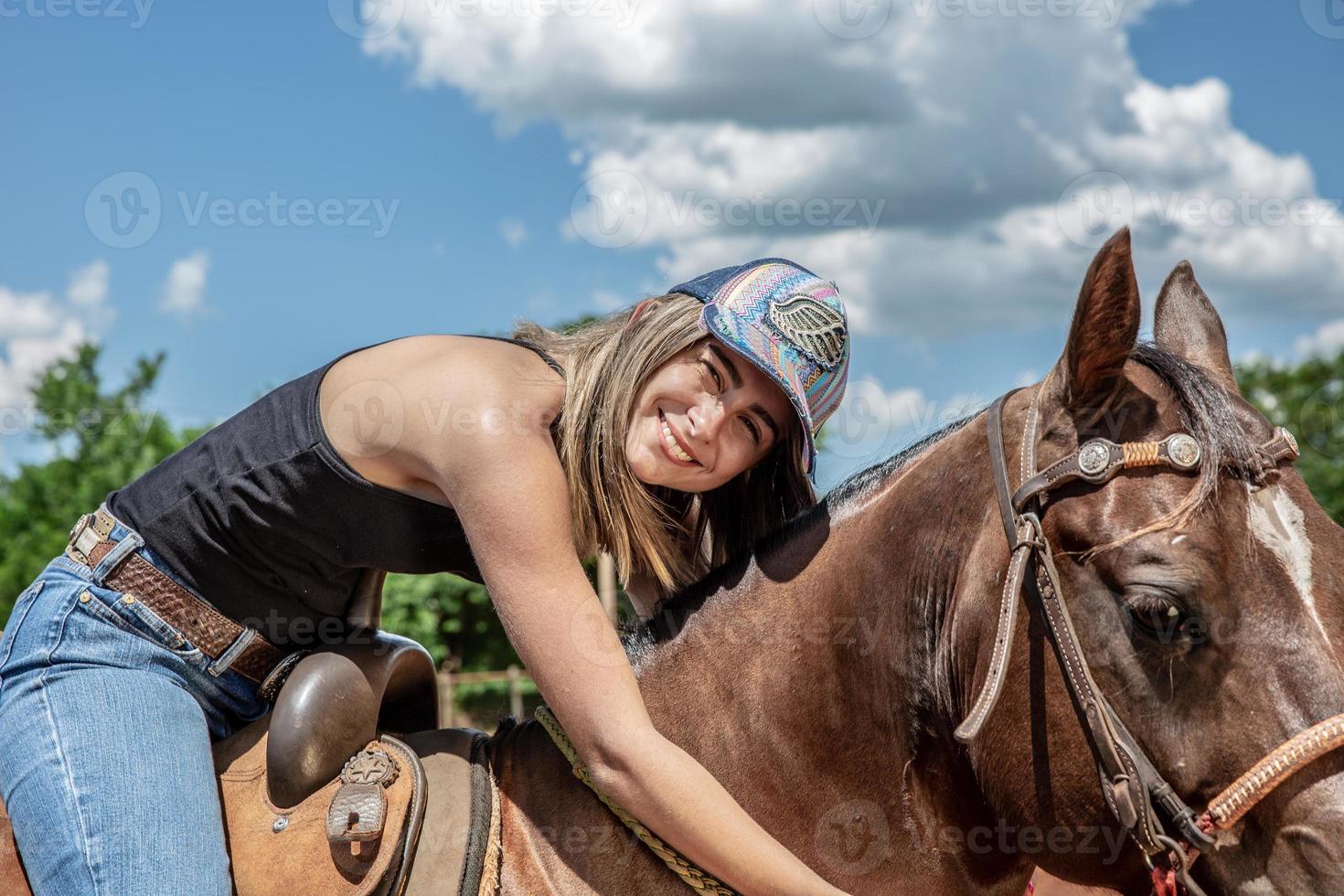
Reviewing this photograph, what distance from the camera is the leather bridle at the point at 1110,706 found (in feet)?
5.77

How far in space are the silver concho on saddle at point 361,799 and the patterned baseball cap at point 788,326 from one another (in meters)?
1.21

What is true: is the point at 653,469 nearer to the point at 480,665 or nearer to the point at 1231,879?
the point at 1231,879

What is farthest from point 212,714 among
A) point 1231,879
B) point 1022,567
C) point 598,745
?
point 1231,879

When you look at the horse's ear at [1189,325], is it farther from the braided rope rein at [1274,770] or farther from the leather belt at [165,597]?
the leather belt at [165,597]

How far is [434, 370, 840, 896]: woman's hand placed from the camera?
197 centimetres

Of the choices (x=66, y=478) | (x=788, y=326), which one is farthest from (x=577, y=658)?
(x=66, y=478)

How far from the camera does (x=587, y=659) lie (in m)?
2.04

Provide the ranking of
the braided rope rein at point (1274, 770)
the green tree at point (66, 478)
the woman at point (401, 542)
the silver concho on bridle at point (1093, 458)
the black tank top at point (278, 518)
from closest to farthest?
1. the braided rope rein at point (1274, 770)
2. the silver concho on bridle at point (1093, 458)
3. the woman at point (401, 542)
4. the black tank top at point (278, 518)
5. the green tree at point (66, 478)

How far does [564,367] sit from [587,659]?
2.45ft

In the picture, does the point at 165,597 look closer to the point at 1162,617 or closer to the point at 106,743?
the point at 106,743

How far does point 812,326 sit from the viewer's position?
96.3 inches

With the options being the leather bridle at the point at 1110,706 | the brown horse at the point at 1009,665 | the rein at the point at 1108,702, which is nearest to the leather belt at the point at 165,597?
the brown horse at the point at 1009,665

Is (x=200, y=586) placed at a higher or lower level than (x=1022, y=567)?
lower

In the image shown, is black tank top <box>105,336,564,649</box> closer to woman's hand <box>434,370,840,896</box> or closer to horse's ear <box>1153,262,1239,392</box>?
woman's hand <box>434,370,840,896</box>
